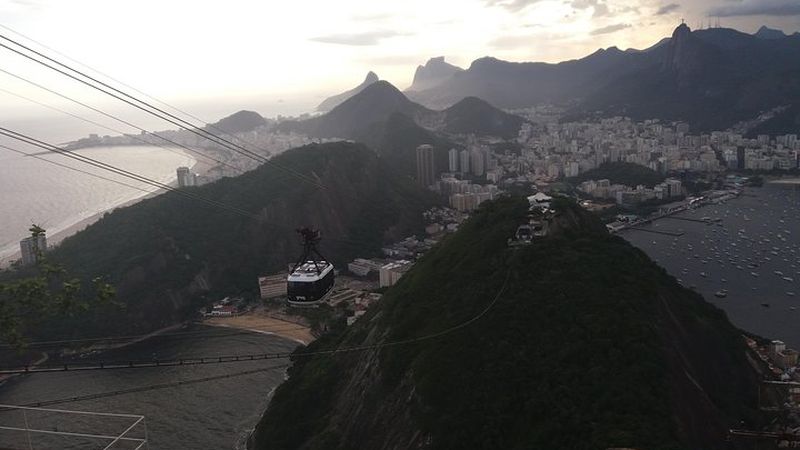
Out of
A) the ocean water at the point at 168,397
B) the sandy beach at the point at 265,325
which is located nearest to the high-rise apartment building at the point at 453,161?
the sandy beach at the point at 265,325

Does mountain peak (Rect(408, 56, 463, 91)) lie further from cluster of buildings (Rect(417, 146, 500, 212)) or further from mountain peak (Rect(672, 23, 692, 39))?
cluster of buildings (Rect(417, 146, 500, 212))

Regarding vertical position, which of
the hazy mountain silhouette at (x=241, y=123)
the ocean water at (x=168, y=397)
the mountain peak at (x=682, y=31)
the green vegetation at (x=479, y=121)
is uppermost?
A: the mountain peak at (x=682, y=31)

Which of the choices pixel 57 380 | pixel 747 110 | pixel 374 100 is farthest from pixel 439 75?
pixel 57 380

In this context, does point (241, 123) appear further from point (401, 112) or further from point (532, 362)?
point (532, 362)

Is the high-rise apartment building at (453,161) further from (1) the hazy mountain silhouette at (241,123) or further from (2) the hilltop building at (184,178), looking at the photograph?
(1) the hazy mountain silhouette at (241,123)

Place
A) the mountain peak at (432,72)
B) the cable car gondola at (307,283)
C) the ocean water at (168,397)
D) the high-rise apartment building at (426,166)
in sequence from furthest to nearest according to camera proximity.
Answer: the mountain peak at (432,72) < the high-rise apartment building at (426,166) < the ocean water at (168,397) < the cable car gondola at (307,283)

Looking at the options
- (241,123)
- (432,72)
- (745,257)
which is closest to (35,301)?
(745,257)

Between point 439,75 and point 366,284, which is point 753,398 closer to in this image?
point 366,284
